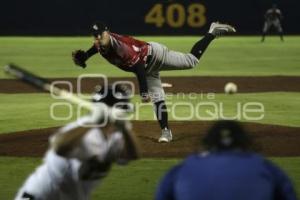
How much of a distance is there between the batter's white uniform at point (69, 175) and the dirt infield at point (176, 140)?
14.2 ft

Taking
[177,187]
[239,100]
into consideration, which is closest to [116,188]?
[177,187]

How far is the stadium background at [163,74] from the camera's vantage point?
8914 mm

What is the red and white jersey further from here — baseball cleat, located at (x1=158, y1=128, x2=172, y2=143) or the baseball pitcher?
baseball cleat, located at (x1=158, y1=128, x2=172, y2=143)

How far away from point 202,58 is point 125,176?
55.3ft

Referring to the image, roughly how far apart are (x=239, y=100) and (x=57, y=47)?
14.9 m

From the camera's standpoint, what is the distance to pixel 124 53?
9516mm

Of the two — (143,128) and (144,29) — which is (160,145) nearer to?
(143,128)

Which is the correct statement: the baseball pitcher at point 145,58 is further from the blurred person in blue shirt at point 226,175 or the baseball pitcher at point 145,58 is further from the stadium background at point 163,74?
the blurred person in blue shirt at point 226,175

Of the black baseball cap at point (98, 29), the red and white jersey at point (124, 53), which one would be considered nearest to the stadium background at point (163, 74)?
the red and white jersey at point (124, 53)

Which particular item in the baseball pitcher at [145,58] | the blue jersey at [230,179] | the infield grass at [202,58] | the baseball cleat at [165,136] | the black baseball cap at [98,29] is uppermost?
the black baseball cap at [98,29]

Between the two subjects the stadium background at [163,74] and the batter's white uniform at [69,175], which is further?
the stadium background at [163,74]

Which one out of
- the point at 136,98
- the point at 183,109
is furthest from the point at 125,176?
the point at 136,98

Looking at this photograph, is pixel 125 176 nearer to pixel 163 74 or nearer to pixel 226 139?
pixel 226 139

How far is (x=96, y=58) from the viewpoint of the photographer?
81.7 feet
